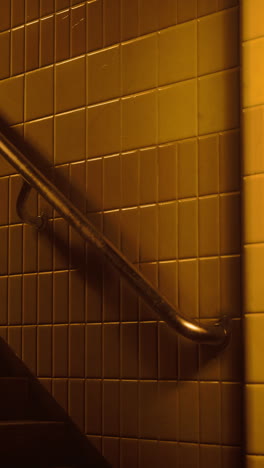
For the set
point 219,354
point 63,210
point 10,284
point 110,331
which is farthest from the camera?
point 10,284

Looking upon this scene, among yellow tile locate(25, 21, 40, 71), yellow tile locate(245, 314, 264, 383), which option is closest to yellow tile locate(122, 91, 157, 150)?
yellow tile locate(25, 21, 40, 71)

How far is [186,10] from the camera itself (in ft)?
9.50

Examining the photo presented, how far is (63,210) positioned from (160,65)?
661 mm

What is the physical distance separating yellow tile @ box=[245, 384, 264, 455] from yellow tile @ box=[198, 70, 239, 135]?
2.94 feet

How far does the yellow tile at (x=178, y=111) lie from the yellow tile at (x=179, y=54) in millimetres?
37

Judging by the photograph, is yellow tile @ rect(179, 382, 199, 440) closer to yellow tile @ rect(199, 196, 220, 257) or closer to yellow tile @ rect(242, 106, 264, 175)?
yellow tile @ rect(199, 196, 220, 257)

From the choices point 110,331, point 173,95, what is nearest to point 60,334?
point 110,331

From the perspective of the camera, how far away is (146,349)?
287cm

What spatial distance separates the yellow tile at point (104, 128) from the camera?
3.06m

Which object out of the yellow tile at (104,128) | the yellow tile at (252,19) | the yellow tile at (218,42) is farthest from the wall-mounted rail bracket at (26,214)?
the yellow tile at (252,19)

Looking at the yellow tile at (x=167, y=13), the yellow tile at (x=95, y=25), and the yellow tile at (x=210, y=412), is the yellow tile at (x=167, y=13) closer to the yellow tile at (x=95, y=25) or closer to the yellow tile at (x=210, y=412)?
the yellow tile at (x=95, y=25)

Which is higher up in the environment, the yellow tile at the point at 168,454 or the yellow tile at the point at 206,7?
the yellow tile at the point at 206,7

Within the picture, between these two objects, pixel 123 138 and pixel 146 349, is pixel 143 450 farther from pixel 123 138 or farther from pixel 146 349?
pixel 123 138

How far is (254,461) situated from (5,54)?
2.10m
